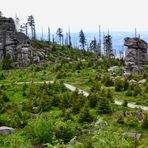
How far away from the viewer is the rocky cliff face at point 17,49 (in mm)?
103975

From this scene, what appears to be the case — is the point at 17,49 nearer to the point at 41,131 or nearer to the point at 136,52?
the point at 136,52

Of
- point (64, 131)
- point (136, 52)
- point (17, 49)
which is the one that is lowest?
point (64, 131)

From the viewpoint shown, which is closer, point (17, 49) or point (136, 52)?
point (136, 52)

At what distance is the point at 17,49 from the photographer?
108375mm

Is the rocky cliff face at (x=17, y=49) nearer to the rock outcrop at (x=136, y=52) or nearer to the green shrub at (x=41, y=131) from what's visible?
the rock outcrop at (x=136, y=52)

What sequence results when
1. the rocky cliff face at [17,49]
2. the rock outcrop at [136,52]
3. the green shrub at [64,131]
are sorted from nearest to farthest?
the green shrub at [64,131] → the rock outcrop at [136,52] → the rocky cliff face at [17,49]

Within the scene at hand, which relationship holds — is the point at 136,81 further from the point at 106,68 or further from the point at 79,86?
the point at 106,68

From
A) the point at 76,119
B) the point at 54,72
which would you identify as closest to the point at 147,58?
the point at 54,72

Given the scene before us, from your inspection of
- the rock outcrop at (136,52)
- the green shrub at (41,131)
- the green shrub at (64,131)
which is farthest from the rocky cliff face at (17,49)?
the green shrub at (64,131)

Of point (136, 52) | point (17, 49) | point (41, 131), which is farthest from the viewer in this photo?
point (17, 49)

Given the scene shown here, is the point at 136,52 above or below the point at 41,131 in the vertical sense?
above

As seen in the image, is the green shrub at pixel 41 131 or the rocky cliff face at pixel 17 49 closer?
the green shrub at pixel 41 131

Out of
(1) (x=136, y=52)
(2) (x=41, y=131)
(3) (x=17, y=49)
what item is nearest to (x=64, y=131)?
(2) (x=41, y=131)

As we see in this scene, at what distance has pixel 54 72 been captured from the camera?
8438 centimetres
